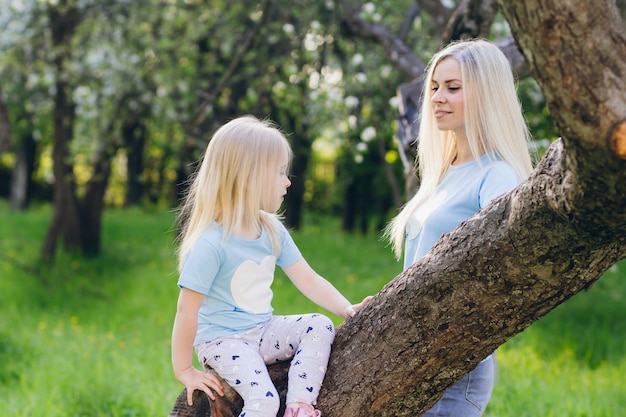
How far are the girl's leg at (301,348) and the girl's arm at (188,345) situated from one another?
187 millimetres

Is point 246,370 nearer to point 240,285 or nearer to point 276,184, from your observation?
point 240,285

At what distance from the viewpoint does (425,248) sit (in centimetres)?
244

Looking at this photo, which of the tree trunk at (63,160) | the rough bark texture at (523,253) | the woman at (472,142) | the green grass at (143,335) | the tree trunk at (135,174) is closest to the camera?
the rough bark texture at (523,253)

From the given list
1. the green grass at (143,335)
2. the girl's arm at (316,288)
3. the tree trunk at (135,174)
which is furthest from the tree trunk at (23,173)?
the girl's arm at (316,288)

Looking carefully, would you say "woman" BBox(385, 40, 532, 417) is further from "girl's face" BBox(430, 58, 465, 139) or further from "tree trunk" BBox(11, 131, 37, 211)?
"tree trunk" BBox(11, 131, 37, 211)

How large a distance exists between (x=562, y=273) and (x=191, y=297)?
3.36ft

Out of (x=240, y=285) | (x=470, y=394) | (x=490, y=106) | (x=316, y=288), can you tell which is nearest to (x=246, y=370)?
(x=240, y=285)

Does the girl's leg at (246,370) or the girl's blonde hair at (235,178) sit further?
the girl's blonde hair at (235,178)

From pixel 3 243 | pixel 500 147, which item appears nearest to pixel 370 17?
pixel 500 147

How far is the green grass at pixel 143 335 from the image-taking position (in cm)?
457

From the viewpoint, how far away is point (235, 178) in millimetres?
2408

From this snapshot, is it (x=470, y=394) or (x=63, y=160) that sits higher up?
(x=470, y=394)

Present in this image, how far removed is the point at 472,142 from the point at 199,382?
1064mm

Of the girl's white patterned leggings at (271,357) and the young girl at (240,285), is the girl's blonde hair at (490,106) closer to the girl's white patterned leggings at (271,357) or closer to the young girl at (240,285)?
the young girl at (240,285)
